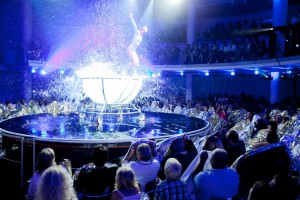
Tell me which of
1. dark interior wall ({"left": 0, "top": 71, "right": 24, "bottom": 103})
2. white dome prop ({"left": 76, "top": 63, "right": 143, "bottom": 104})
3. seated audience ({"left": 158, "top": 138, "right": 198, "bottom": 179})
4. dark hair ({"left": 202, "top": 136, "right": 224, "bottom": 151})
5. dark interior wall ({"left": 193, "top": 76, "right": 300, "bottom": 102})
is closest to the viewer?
seated audience ({"left": 158, "top": 138, "right": 198, "bottom": 179})

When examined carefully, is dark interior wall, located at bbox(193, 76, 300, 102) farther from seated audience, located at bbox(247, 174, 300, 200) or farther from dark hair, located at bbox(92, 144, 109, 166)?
dark hair, located at bbox(92, 144, 109, 166)

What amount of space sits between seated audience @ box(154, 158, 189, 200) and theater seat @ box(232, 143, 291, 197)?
1.19 meters

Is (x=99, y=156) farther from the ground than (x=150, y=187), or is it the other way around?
(x=99, y=156)

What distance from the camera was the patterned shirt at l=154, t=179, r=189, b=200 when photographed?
3250mm

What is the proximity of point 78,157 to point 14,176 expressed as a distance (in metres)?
1.38

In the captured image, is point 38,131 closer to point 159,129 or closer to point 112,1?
point 159,129

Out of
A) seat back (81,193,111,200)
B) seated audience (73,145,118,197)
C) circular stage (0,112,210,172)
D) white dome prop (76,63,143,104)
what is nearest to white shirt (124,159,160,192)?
seated audience (73,145,118,197)

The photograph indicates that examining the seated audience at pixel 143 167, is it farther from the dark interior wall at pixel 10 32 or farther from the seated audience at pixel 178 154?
the dark interior wall at pixel 10 32

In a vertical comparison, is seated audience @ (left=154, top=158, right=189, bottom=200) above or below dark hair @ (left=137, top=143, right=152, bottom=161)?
below

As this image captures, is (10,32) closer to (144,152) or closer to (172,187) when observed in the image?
(144,152)

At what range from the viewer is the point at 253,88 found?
20203 millimetres

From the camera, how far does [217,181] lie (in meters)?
3.54

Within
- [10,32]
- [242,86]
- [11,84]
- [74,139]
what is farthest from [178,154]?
[10,32]

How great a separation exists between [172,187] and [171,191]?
0.13ft
